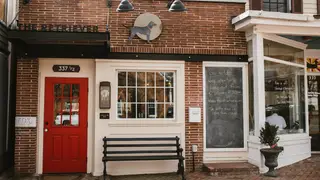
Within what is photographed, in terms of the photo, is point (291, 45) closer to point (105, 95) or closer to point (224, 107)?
point (224, 107)

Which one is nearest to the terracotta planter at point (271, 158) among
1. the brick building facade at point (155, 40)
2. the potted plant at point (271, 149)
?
the potted plant at point (271, 149)

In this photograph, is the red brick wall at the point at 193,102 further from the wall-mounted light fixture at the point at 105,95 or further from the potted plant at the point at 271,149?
the wall-mounted light fixture at the point at 105,95

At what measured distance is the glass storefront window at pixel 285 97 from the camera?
8656 millimetres

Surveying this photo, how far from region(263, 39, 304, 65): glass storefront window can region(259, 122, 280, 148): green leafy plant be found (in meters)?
1.97

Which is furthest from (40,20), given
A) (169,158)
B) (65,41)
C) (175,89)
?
(169,158)

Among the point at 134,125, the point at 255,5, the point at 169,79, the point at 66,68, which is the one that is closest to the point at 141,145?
the point at 134,125

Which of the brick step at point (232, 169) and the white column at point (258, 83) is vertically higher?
the white column at point (258, 83)

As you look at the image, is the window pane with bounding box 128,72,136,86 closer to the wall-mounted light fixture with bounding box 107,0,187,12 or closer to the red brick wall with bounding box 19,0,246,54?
the red brick wall with bounding box 19,0,246,54

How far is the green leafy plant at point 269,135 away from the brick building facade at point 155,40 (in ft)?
5.01

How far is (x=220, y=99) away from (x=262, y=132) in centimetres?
141

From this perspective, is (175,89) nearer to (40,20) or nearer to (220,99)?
(220,99)

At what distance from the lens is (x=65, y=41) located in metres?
7.69

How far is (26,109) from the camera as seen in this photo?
7844mm

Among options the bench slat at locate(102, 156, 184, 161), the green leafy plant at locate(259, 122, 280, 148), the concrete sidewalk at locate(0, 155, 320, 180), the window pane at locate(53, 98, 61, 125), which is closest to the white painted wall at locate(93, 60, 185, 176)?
the concrete sidewalk at locate(0, 155, 320, 180)
